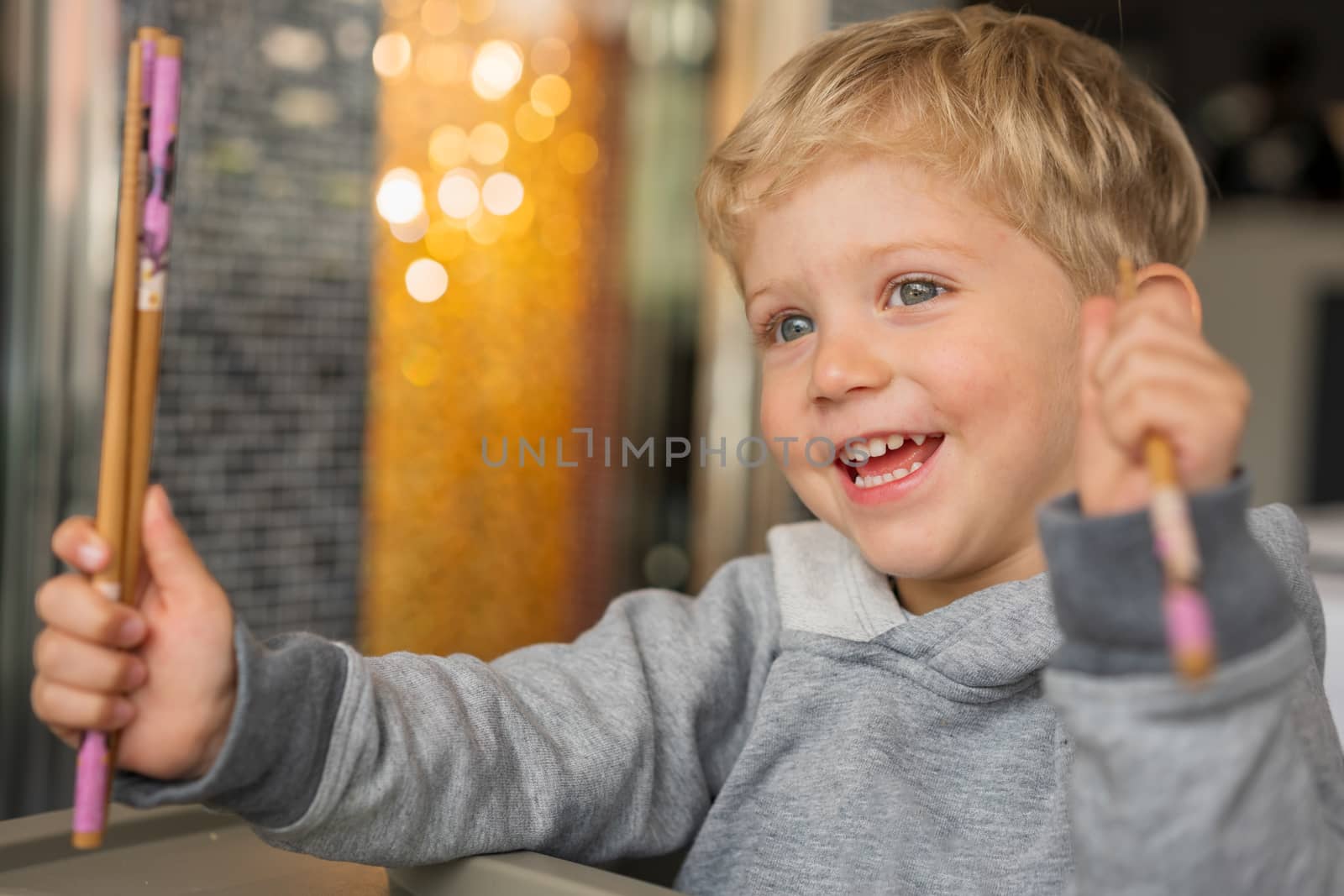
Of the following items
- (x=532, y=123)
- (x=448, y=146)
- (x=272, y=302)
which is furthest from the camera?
(x=532, y=123)

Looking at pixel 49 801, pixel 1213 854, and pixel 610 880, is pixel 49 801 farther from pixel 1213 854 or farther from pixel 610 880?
pixel 1213 854

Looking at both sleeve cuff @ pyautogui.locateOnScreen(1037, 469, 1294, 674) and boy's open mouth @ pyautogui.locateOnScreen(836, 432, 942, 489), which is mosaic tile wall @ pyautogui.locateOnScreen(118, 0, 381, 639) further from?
sleeve cuff @ pyautogui.locateOnScreen(1037, 469, 1294, 674)

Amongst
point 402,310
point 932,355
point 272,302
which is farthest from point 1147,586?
point 402,310

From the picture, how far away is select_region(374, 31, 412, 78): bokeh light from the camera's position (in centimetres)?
190

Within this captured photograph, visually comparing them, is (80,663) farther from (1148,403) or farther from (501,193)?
(501,193)

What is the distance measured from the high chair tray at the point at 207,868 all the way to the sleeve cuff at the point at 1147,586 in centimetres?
26

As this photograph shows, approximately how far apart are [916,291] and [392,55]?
1.33 metres

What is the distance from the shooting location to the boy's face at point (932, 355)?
32.0 inches

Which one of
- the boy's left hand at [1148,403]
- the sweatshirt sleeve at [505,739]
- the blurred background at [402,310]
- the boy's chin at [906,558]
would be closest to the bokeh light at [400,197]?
the blurred background at [402,310]

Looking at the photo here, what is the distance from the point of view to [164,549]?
60 centimetres

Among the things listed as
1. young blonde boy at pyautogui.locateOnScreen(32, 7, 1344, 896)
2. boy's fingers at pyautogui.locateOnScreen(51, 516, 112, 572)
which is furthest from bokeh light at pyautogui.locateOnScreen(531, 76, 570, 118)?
boy's fingers at pyautogui.locateOnScreen(51, 516, 112, 572)

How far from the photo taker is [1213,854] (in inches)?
19.8

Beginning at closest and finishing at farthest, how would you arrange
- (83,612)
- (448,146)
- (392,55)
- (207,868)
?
(83,612)
(207,868)
(392,55)
(448,146)

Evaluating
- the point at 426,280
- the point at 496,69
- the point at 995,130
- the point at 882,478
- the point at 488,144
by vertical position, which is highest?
the point at 496,69
